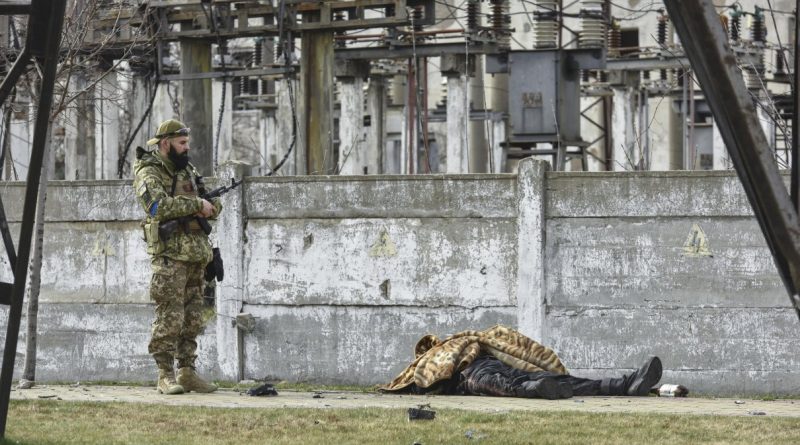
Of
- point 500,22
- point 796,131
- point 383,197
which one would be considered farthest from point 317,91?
point 796,131

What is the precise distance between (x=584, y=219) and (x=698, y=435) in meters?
4.16

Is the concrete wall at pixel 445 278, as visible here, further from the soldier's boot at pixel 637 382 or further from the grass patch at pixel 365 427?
the grass patch at pixel 365 427

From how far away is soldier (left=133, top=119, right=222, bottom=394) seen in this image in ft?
36.0

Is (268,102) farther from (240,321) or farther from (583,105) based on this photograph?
(240,321)

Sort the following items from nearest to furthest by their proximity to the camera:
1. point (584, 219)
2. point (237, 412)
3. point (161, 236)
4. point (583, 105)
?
point (237, 412) → point (161, 236) → point (584, 219) → point (583, 105)

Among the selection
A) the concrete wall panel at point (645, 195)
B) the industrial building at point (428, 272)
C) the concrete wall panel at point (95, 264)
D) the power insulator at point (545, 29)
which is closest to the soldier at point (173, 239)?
the industrial building at point (428, 272)

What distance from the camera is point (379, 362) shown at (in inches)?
504

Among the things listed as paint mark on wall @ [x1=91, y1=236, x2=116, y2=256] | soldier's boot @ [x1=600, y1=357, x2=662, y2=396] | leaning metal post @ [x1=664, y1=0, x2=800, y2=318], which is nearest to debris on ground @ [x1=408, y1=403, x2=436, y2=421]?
soldier's boot @ [x1=600, y1=357, x2=662, y2=396]

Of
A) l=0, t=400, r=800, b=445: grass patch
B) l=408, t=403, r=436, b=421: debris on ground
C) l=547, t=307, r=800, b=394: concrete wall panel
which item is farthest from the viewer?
l=547, t=307, r=800, b=394: concrete wall panel

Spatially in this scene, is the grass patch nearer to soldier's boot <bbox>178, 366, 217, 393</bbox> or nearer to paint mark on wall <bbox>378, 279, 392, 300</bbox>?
soldier's boot <bbox>178, 366, 217, 393</bbox>

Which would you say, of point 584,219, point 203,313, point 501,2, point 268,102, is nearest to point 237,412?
point 203,313

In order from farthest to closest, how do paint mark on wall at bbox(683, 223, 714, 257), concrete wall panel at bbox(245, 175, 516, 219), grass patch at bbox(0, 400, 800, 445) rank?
concrete wall panel at bbox(245, 175, 516, 219)
paint mark on wall at bbox(683, 223, 714, 257)
grass patch at bbox(0, 400, 800, 445)

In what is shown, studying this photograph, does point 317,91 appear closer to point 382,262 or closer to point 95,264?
point 95,264

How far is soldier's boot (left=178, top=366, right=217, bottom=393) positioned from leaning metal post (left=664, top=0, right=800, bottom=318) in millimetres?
6735
